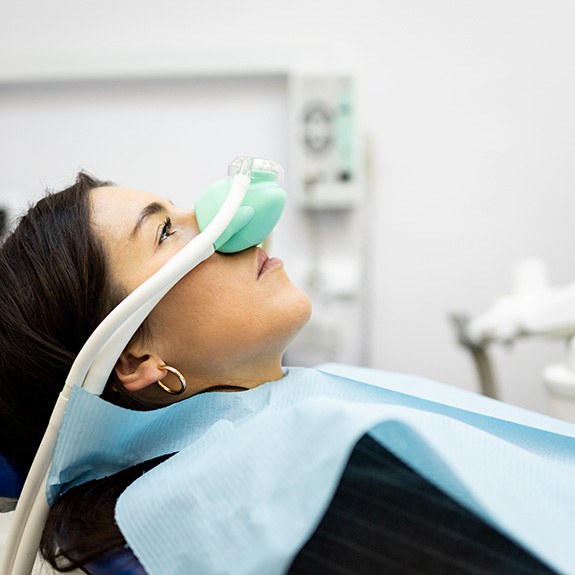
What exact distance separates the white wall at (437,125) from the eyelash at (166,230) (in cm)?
116

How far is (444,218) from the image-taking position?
2.19 meters

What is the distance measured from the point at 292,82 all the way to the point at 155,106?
46 centimetres

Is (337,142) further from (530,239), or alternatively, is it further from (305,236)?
(530,239)

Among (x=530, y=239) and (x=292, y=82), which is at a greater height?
(x=292, y=82)

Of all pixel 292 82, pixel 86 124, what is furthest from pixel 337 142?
pixel 86 124

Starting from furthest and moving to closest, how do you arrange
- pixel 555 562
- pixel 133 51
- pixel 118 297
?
pixel 133 51, pixel 118 297, pixel 555 562

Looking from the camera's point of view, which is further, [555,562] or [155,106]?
[155,106]

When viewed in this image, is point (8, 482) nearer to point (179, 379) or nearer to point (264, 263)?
point (179, 379)

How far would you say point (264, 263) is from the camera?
1188mm

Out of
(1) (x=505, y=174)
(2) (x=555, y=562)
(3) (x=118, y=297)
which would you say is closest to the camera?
(2) (x=555, y=562)

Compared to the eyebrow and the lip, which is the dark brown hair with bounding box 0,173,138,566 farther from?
the lip

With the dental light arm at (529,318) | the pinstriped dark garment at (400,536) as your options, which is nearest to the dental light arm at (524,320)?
the dental light arm at (529,318)

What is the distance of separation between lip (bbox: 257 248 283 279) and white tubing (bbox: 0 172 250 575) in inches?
6.8

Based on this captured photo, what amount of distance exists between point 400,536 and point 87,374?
1.49ft
